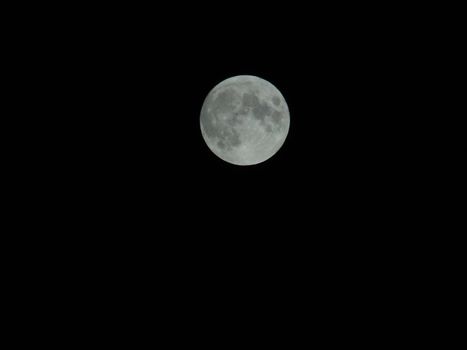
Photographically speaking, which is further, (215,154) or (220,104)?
(215,154)

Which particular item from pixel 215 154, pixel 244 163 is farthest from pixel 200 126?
pixel 244 163

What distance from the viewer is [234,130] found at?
4.88 m

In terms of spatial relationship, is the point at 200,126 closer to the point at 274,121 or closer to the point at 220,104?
the point at 220,104

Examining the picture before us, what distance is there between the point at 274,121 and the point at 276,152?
475 mm

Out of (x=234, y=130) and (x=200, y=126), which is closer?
(x=234, y=130)

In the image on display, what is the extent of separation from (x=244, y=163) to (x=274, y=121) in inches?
26.1

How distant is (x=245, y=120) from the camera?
4.84 metres

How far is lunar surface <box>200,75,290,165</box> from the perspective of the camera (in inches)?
191

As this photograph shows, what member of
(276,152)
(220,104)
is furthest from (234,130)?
(276,152)

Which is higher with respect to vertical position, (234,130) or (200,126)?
(200,126)

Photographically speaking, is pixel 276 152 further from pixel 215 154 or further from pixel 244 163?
pixel 215 154

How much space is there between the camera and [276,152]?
17.4ft

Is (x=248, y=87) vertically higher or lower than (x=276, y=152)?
higher

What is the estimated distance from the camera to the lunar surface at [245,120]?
4.86m
